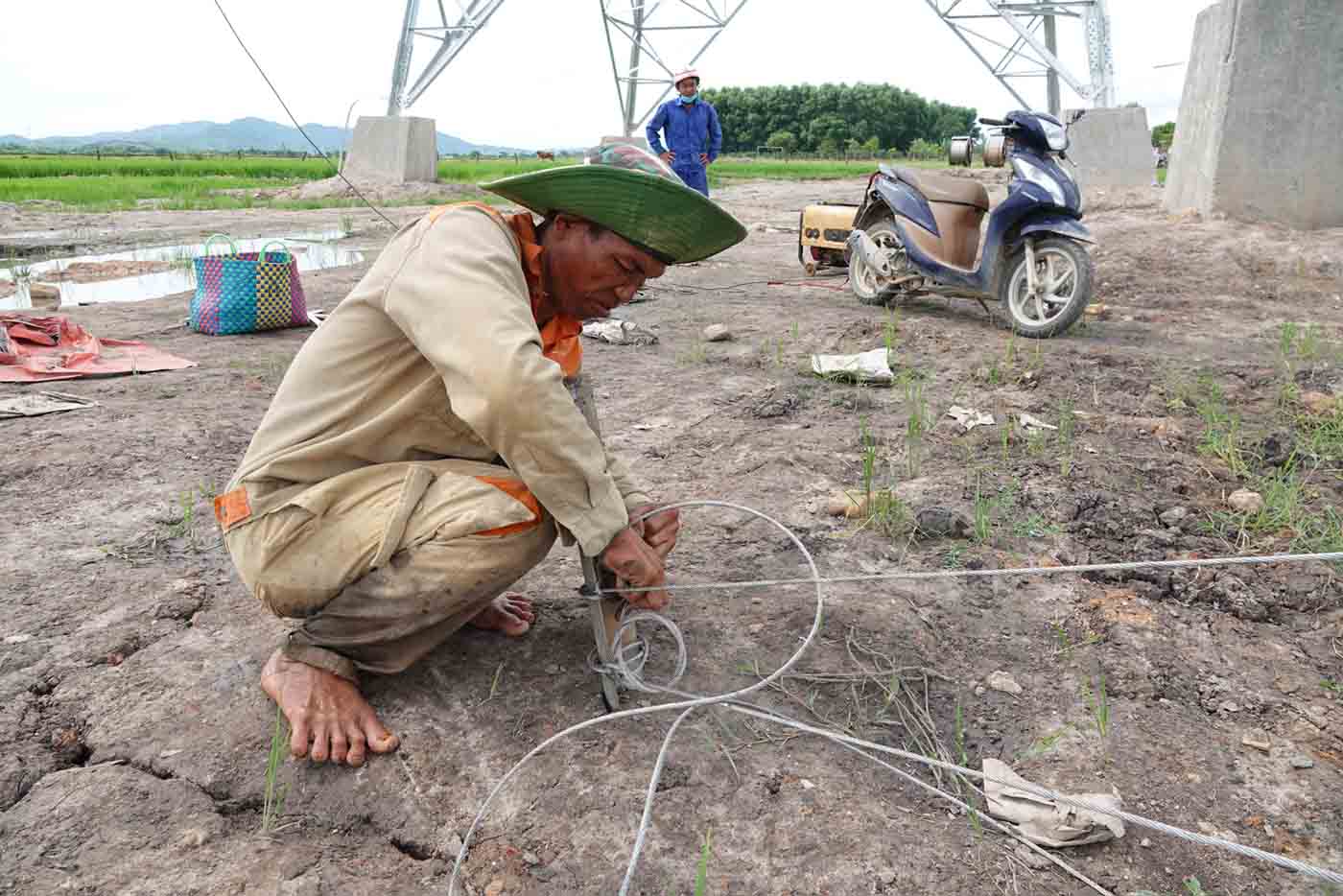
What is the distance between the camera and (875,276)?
18.6ft

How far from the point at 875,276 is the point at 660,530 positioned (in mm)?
4283

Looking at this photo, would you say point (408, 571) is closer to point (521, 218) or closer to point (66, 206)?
point (521, 218)

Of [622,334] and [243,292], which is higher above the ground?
[243,292]

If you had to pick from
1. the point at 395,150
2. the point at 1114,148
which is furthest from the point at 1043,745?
the point at 395,150

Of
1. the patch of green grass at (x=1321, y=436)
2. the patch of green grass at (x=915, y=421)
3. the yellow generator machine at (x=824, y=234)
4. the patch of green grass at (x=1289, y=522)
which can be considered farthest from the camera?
the yellow generator machine at (x=824, y=234)

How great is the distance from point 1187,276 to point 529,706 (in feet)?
18.1

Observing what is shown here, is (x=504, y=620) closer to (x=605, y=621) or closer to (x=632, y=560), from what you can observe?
(x=605, y=621)

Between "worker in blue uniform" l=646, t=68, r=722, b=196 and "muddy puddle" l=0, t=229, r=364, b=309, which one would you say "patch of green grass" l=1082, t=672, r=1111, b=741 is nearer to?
"muddy puddle" l=0, t=229, r=364, b=309

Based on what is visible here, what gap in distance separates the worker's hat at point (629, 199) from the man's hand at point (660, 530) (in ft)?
1.64

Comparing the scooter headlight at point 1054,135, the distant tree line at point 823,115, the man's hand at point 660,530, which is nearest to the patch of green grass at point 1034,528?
the man's hand at point 660,530

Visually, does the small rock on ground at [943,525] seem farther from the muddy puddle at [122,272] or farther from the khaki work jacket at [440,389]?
the muddy puddle at [122,272]

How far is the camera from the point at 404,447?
1.73m

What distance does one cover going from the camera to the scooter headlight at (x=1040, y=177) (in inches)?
174

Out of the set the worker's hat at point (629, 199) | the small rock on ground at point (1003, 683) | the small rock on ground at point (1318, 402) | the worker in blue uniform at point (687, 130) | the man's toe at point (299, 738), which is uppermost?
the worker in blue uniform at point (687, 130)
